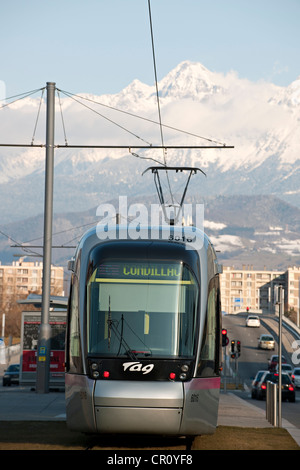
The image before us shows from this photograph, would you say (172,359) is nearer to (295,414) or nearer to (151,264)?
(151,264)

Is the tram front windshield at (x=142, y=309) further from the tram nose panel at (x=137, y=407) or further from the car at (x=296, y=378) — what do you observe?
the car at (x=296, y=378)

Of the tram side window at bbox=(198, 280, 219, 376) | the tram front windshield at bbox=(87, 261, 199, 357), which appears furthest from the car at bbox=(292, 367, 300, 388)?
the tram front windshield at bbox=(87, 261, 199, 357)

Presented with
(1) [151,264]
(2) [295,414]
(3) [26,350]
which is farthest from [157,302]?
(3) [26,350]

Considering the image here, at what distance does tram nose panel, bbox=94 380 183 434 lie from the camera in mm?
13188

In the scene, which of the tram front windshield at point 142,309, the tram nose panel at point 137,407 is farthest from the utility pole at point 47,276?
the tram nose panel at point 137,407

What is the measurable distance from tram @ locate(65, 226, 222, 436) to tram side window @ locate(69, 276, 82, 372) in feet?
0.05

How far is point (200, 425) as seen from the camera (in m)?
13.7

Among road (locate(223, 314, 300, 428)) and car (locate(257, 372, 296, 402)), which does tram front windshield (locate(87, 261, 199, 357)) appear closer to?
car (locate(257, 372, 296, 402))

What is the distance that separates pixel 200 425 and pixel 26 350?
20.8m

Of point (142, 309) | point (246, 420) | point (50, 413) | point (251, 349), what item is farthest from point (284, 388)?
point (251, 349)

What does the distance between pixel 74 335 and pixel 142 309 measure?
1.12 meters

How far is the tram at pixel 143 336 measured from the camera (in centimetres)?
1330

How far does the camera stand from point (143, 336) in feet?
45.1

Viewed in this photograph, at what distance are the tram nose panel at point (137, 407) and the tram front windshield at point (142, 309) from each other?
54cm
